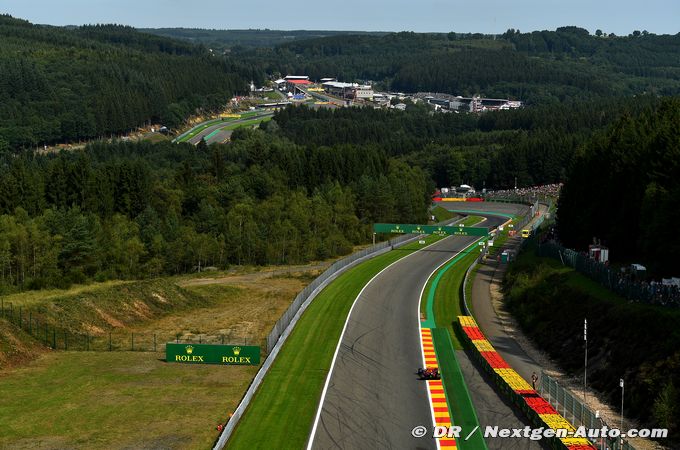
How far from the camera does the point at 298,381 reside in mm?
62469

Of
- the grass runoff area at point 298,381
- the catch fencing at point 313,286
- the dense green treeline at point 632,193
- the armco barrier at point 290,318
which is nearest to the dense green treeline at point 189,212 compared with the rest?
the catch fencing at point 313,286

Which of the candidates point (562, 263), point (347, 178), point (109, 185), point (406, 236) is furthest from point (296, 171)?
point (562, 263)

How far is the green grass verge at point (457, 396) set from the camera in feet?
159

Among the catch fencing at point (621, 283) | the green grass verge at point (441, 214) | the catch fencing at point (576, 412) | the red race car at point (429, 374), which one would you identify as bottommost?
the green grass verge at point (441, 214)

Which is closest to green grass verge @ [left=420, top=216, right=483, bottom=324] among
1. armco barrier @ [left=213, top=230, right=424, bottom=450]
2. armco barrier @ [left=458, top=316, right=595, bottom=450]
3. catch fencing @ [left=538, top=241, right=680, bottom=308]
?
armco barrier @ [left=458, top=316, right=595, bottom=450]

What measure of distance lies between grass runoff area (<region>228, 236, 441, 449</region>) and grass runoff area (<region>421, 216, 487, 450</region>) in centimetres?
890

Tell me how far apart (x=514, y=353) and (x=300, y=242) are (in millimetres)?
64112

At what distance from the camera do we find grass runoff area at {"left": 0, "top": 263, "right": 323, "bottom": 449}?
2008 inches

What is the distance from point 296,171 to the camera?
16250 cm

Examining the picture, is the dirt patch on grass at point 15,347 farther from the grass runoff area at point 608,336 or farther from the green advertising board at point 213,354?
the grass runoff area at point 608,336

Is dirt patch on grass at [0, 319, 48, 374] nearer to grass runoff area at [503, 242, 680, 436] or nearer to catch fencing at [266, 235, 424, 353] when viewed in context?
catch fencing at [266, 235, 424, 353]

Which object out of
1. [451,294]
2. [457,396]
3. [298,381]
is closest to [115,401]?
[298,381]

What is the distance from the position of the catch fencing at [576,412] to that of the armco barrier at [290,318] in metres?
19.7

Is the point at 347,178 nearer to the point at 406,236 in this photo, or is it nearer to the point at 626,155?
the point at 406,236
